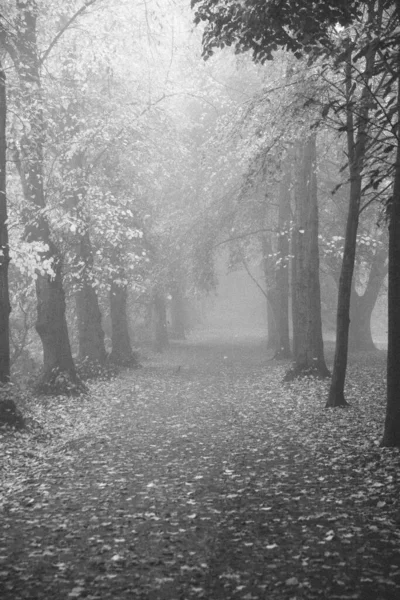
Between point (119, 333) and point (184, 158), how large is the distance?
29.9ft

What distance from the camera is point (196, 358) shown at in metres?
30.4

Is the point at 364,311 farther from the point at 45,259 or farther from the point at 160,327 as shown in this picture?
the point at 45,259

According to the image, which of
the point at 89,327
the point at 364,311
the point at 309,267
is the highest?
the point at 309,267

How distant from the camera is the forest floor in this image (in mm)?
4949

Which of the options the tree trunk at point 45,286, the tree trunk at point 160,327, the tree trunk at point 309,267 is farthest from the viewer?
the tree trunk at point 160,327

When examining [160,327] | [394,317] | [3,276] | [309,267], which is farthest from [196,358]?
[394,317]

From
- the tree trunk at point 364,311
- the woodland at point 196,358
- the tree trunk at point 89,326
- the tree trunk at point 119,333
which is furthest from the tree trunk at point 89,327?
the tree trunk at point 364,311

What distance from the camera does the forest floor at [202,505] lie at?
495 cm

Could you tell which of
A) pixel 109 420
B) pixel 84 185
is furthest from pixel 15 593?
pixel 84 185

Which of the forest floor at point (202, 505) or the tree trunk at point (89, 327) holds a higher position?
the tree trunk at point (89, 327)

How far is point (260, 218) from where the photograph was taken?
93.5 ft

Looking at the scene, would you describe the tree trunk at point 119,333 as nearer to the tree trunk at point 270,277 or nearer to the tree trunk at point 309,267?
the tree trunk at point 270,277

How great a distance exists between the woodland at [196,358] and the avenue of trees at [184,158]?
0.30ft

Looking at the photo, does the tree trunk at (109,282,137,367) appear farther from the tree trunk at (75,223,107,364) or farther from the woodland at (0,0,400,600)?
the tree trunk at (75,223,107,364)
